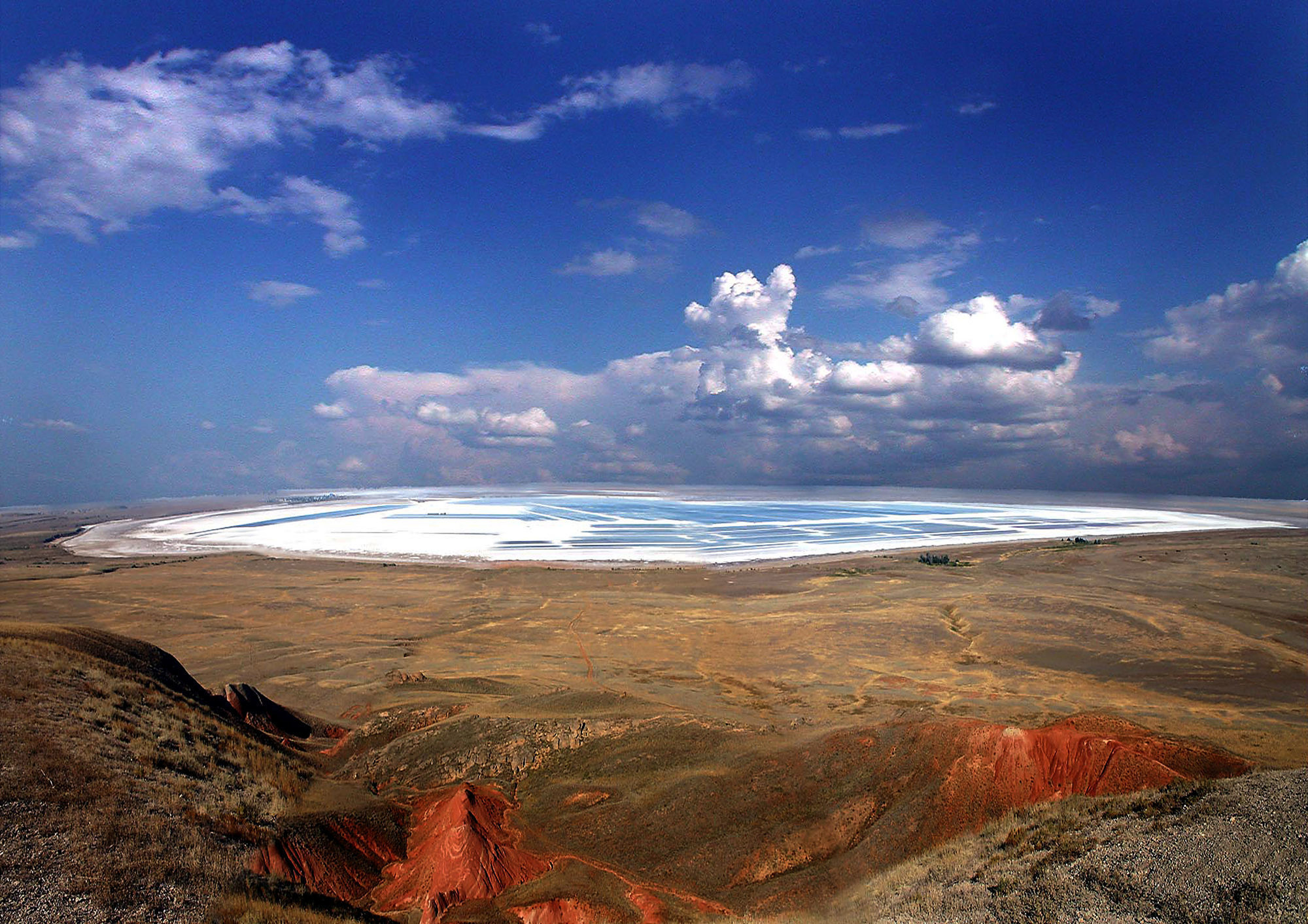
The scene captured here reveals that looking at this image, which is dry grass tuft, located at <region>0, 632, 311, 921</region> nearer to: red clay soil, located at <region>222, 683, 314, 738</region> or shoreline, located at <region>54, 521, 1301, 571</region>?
red clay soil, located at <region>222, 683, 314, 738</region>

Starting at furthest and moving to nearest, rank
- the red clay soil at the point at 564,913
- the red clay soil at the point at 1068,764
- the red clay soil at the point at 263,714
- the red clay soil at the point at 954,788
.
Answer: the red clay soil at the point at 263,714 → the red clay soil at the point at 1068,764 → the red clay soil at the point at 954,788 → the red clay soil at the point at 564,913

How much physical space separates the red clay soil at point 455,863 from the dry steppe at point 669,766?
1.9 inches

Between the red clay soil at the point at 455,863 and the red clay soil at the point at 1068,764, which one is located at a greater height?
the red clay soil at the point at 1068,764

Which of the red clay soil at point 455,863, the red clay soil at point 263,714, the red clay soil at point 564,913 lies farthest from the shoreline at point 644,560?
the red clay soil at point 564,913

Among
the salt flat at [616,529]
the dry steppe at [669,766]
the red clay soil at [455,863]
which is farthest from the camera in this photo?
the salt flat at [616,529]

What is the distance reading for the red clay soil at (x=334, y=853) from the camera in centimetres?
976

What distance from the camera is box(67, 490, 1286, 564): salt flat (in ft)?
205

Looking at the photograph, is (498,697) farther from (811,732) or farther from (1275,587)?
(1275,587)

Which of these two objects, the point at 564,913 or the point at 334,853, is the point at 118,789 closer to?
the point at 334,853

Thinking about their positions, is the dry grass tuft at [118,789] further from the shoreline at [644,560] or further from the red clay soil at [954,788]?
the shoreline at [644,560]

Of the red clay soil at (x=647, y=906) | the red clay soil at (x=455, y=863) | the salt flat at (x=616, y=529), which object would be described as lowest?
the red clay soil at (x=647, y=906)

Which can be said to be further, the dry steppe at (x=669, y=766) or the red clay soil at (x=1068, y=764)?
the red clay soil at (x=1068, y=764)

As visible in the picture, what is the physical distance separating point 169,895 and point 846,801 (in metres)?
10.8

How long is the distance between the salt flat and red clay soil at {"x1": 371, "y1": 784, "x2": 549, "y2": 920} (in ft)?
139
